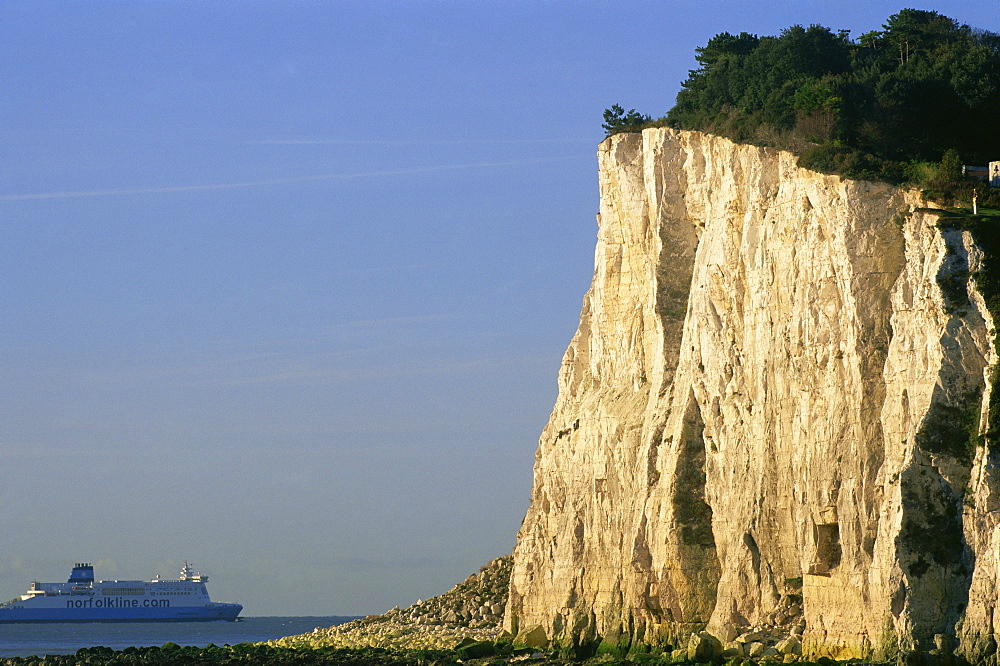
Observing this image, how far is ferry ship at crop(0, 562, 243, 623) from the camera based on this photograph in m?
144

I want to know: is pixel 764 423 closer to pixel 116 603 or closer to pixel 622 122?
pixel 622 122

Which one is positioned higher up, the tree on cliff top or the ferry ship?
the tree on cliff top

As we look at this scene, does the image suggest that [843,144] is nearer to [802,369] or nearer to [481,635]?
[802,369]

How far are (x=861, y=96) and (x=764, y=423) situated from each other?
1085 cm

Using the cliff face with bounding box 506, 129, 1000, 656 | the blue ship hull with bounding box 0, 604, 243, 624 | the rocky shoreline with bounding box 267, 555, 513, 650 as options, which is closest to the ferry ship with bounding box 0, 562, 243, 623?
the blue ship hull with bounding box 0, 604, 243, 624

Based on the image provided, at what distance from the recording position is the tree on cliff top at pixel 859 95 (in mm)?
41719

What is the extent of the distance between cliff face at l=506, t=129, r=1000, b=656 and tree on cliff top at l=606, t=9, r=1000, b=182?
1.01 metres

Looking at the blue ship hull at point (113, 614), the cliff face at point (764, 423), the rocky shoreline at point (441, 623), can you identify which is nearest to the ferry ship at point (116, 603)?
the blue ship hull at point (113, 614)

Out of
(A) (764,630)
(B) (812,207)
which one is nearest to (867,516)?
Result: (A) (764,630)

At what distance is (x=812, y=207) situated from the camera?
39.7 m

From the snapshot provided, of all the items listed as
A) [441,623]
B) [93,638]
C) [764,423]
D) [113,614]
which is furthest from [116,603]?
[764,423]

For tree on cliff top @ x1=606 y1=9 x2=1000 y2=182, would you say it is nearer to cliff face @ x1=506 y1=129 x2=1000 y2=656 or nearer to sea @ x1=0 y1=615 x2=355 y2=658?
cliff face @ x1=506 y1=129 x2=1000 y2=656

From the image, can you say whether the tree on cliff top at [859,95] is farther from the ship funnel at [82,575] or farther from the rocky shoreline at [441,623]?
the ship funnel at [82,575]

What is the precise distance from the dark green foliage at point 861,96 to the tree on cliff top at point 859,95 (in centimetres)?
4
